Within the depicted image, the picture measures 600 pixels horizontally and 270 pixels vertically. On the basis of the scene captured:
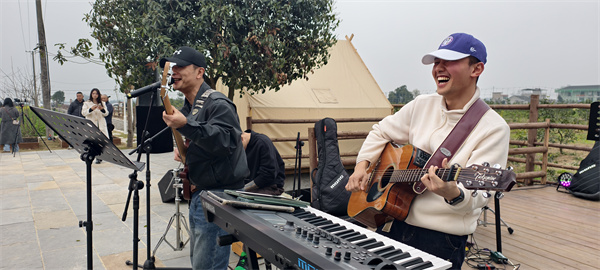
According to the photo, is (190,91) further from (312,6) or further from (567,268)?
(312,6)

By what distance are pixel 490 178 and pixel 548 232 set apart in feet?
11.5

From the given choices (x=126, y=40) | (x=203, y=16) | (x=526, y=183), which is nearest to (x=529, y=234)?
(x=526, y=183)

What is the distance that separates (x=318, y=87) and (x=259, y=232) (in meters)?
8.19

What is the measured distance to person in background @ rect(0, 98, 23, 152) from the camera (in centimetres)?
1058

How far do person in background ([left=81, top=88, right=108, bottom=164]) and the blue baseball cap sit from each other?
9.43m

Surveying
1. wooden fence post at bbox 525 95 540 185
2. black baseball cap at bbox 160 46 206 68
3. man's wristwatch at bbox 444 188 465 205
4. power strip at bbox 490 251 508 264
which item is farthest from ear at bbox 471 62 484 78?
wooden fence post at bbox 525 95 540 185

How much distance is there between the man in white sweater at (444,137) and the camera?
1455 mm

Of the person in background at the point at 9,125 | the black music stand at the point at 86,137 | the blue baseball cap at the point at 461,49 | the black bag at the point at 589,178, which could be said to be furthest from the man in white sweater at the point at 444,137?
the person in background at the point at 9,125

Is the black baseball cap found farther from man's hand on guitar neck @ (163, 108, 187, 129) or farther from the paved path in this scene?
the paved path

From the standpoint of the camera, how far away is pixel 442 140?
5.41ft

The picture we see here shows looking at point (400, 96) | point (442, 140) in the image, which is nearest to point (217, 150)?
point (442, 140)

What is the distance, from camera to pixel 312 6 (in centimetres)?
585

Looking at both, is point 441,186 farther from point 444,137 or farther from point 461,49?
point 461,49

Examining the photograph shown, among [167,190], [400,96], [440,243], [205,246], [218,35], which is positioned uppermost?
[218,35]
